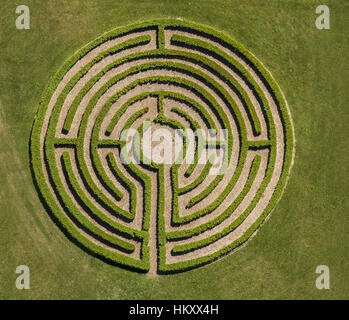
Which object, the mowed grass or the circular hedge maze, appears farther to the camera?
the circular hedge maze

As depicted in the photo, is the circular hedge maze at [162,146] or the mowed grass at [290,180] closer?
the mowed grass at [290,180]

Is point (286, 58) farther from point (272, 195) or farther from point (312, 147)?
point (272, 195)

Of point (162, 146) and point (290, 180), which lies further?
point (162, 146)

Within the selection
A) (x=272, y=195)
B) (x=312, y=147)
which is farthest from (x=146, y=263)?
(x=312, y=147)

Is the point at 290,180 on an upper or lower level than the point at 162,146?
lower
